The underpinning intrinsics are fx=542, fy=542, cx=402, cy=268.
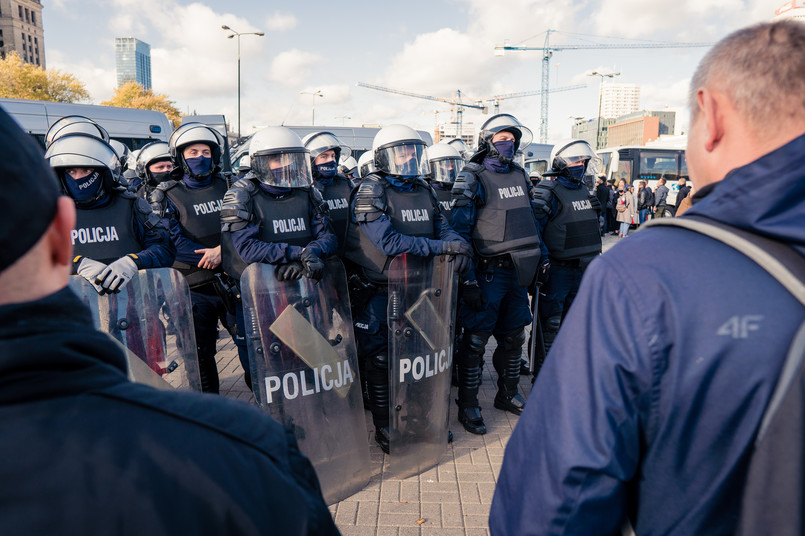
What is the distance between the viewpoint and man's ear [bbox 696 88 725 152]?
3.55 ft

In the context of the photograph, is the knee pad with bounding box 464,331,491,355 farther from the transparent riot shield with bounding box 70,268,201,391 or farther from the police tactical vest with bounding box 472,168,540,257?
the transparent riot shield with bounding box 70,268,201,391

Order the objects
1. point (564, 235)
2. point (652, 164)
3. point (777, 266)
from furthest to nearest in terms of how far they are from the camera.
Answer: point (652, 164) → point (564, 235) → point (777, 266)

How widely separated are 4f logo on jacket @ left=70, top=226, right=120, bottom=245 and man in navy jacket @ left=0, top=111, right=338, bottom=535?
113 inches

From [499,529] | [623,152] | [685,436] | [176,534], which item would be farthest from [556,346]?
[623,152]

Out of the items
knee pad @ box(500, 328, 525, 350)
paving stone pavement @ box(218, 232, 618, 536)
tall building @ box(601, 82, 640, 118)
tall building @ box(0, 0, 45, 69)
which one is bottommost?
paving stone pavement @ box(218, 232, 618, 536)

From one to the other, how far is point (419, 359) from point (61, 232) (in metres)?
2.91

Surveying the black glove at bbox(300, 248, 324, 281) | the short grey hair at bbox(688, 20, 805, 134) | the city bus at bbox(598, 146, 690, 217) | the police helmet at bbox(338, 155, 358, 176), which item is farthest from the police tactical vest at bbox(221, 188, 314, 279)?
the city bus at bbox(598, 146, 690, 217)

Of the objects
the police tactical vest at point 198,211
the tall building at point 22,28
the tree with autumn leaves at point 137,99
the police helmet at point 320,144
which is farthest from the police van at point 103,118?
the tall building at point 22,28

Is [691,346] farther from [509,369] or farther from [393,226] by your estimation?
[509,369]

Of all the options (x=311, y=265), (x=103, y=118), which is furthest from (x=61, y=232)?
(x=103, y=118)

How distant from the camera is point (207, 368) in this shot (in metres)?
4.28

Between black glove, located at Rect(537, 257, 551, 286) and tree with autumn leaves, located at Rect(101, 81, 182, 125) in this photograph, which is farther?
tree with autumn leaves, located at Rect(101, 81, 182, 125)

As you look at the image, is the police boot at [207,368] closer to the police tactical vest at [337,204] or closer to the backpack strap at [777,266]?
the police tactical vest at [337,204]

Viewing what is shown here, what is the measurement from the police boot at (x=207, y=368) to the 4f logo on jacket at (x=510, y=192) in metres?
2.60
